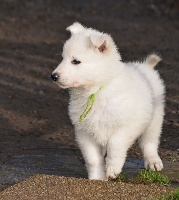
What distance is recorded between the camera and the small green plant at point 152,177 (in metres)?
7.19

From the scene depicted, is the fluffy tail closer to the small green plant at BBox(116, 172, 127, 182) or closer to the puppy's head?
the puppy's head

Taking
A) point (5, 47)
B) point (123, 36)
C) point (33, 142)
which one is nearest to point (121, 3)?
point (123, 36)

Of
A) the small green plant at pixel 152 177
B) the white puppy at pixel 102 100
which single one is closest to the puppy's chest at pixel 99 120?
the white puppy at pixel 102 100

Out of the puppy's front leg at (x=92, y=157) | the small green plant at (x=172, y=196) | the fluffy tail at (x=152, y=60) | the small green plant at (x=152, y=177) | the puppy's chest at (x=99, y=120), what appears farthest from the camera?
the fluffy tail at (x=152, y=60)

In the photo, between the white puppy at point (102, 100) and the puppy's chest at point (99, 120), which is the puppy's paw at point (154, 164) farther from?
the puppy's chest at point (99, 120)

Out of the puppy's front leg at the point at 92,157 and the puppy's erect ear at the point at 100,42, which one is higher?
the puppy's erect ear at the point at 100,42

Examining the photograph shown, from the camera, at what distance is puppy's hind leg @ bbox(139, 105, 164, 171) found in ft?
26.1

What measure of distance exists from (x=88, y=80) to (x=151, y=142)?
120cm

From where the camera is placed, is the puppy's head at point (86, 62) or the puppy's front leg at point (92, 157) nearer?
the puppy's head at point (86, 62)

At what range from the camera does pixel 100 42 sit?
23.8ft

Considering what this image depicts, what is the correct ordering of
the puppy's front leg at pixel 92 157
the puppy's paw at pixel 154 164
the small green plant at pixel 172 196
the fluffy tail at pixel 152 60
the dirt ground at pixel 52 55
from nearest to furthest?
the small green plant at pixel 172 196 → the puppy's front leg at pixel 92 157 → the puppy's paw at pixel 154 164 → the fluffy tail at pixel 152 60 → the dirt ground at pixel 52 55

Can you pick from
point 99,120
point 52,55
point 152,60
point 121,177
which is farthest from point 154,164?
point 52,55

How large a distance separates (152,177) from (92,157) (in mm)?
623

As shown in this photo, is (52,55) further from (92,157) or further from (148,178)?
(148,178)
